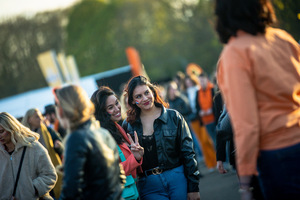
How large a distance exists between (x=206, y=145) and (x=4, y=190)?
6.72 meters

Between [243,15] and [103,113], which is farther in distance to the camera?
[103,113]

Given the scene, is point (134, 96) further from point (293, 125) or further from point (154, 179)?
point (293, 125)

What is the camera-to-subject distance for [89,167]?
3002 mm

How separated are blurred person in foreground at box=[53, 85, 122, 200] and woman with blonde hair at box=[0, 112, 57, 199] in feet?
5.80

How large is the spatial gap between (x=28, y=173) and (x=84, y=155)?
2.09m

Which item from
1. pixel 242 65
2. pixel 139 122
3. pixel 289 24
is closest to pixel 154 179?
pixel 139 122

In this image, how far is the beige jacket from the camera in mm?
4652

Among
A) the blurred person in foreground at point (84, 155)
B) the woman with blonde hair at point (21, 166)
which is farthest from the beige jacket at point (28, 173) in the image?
the blurred person in foreground at point (84, 155)

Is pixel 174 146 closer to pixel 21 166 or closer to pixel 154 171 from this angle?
pixel 154 171

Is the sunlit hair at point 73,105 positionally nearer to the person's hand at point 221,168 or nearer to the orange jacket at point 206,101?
the person's hand at point 221,168

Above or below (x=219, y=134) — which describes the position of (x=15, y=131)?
above

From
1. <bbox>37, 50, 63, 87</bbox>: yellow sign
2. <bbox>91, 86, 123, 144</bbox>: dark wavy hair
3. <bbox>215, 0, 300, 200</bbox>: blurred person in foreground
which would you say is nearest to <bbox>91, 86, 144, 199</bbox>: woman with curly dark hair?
<bbox>91, 86, 123, 144</bbox>: dark wavy hair

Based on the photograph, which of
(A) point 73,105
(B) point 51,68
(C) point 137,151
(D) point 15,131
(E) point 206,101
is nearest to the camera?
(A) point 73,105

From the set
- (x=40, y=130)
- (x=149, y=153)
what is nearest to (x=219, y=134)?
(x=149, y=153)
